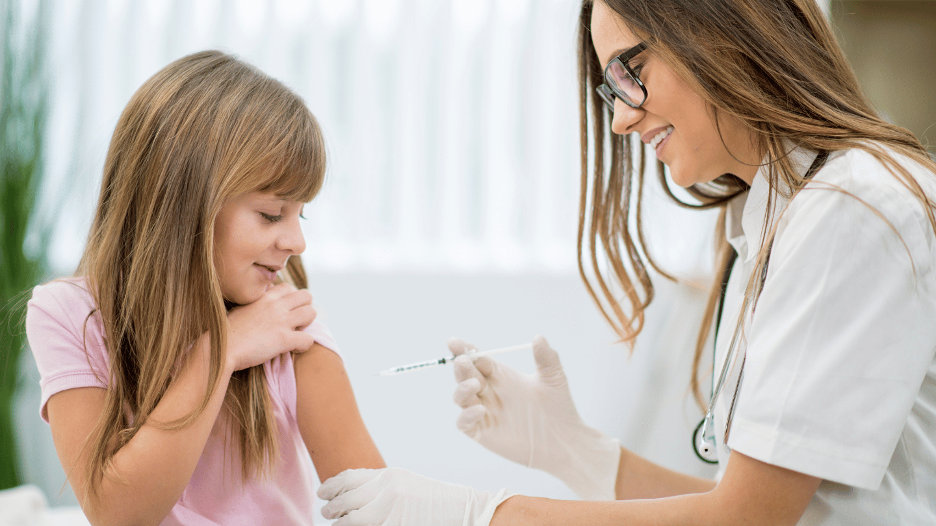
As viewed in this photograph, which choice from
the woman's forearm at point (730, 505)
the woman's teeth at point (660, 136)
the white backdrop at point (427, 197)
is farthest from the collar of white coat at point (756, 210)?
the white backdrop at point (427, 197)

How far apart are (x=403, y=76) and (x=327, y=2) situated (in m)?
0.41

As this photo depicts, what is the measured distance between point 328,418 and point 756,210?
890 millimetres

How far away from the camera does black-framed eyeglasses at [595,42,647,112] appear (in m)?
1.12

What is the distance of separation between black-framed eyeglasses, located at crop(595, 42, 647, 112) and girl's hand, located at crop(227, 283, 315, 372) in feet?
2.33

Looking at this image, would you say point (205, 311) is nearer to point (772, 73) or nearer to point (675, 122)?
point (675, 122)

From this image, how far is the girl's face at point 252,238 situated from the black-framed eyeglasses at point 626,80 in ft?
2.08

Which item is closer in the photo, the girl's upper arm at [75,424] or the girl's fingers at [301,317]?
the girl's upper arm at [75,424]

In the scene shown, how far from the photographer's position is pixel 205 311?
115 centimetres

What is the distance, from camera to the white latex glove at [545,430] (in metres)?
1.50

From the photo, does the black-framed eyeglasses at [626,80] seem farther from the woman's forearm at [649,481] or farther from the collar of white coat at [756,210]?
the woman's forearm at [649,481]

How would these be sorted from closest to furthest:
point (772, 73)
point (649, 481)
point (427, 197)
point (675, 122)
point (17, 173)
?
point (772, 73) → point (675, 122) → point (649, 481) → point (17, 173) → point (427, 197)

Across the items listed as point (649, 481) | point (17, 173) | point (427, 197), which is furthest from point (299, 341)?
point (17, 173)

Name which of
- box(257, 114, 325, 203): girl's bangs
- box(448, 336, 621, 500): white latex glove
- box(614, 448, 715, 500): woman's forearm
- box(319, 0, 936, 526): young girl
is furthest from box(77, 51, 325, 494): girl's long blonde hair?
box(614, 448, 715, 500): woman's forearm

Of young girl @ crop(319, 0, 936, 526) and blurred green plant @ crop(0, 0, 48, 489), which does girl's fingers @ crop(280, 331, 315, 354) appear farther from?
blurred green plant @ crop(0, 0, 48, 489)
